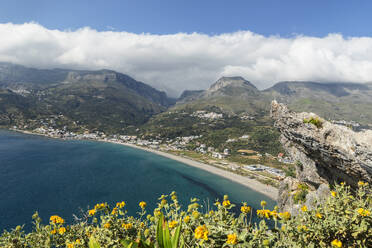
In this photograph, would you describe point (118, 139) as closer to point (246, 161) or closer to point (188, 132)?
point (188, 132)

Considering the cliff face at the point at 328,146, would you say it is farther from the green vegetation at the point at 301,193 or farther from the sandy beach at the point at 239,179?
the sandy beach at the point at 239,179

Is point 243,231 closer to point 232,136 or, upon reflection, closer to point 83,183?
point 83,183

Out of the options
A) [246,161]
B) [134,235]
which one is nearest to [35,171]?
[134,235]

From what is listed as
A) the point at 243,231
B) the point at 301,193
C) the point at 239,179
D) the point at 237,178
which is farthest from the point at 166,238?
the point at 237,178

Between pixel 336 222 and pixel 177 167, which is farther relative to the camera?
pixel 177 167

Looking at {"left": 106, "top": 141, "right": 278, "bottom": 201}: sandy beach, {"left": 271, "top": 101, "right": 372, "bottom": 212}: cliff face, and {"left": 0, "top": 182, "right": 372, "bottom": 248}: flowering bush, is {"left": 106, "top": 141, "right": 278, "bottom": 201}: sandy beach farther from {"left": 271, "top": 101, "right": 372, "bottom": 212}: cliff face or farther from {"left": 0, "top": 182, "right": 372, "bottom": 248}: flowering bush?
{"left": 0, "top": 182, "right": 372, "bottom": 248}: flowering bush

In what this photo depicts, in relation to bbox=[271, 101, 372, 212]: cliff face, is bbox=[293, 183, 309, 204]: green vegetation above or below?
below

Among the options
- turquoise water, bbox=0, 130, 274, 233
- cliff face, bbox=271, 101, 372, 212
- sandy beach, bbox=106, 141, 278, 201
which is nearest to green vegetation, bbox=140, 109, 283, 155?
sandy beach, bbox=106, 141, 278, 201

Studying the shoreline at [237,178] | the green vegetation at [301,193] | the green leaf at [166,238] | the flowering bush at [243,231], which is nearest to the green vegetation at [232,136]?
the shoreline at [237,178]
